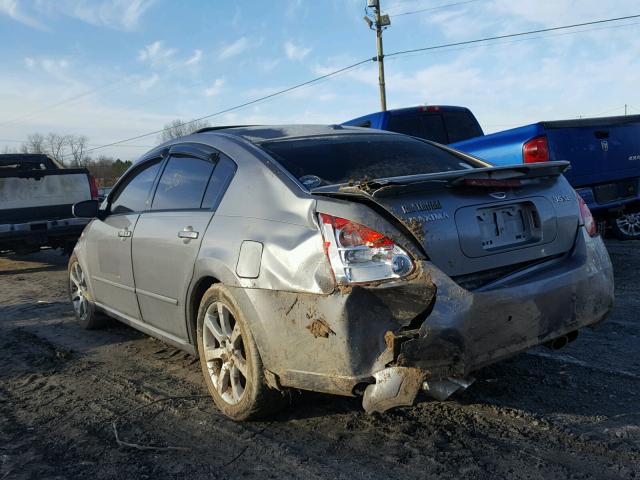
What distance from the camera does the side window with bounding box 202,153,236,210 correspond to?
350cm

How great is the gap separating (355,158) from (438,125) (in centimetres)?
587

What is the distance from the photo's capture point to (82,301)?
5.57 metres

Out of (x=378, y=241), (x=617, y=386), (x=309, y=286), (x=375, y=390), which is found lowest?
(x=617, y=386)

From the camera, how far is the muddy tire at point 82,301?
5354 mm

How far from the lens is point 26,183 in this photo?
9.70 meters

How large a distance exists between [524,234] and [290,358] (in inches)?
55.1

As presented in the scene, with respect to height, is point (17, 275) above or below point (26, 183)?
below

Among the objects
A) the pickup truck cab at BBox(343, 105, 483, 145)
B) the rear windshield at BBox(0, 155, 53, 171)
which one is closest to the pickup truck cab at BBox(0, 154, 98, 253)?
the rear windshield at BBox(0, 155, 53, 171)

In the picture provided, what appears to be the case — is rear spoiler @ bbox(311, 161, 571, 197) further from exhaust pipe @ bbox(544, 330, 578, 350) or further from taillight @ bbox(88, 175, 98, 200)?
taillight @ bbox(88, 175, 98, 200)

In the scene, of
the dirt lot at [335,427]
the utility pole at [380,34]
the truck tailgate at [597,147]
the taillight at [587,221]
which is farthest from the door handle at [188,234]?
the utility pole at [380,34]

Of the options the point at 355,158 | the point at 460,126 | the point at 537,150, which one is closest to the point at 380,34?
the point at 460,126

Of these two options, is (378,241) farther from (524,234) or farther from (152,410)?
(152,410)

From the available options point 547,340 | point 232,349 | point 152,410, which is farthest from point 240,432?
point 547,340

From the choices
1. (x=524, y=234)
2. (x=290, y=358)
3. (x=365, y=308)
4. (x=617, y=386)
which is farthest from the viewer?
(x=617, y=386)
